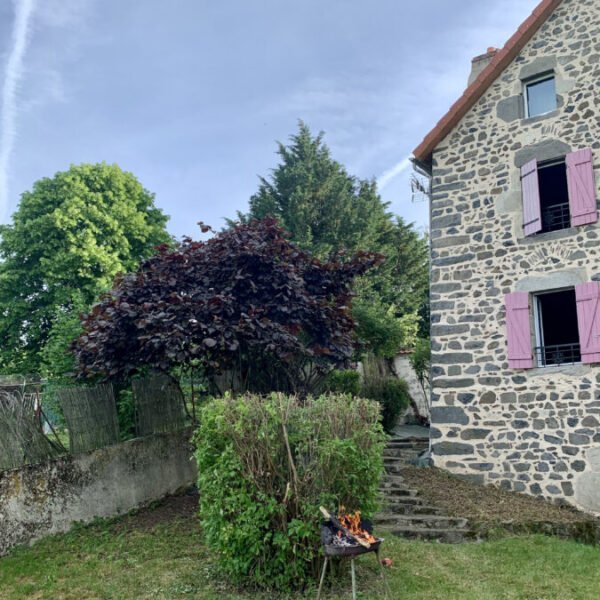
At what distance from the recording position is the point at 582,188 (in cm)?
866

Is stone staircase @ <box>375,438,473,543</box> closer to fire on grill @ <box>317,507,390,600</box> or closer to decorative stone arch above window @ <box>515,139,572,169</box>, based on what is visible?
fire on grill @ <box>317,507,390,600</box>

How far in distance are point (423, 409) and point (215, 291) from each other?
953cm

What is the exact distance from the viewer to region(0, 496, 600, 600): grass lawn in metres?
4.89

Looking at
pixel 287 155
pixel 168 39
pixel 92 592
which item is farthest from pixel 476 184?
pixel 287 155

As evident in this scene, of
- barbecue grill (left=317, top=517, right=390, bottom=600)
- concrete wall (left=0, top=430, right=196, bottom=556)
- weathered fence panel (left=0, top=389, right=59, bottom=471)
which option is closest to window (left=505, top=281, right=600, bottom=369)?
barbecue grill (left=317, top=517, right=390, bottom=600)

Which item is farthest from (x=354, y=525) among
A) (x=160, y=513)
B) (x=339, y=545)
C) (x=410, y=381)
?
(x=410, y=381)

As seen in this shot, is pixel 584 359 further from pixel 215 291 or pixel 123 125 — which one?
pixel 123 125

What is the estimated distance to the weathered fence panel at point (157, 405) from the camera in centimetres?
825

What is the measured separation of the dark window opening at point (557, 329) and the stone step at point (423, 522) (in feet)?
9.87

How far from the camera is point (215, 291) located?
7898 mm

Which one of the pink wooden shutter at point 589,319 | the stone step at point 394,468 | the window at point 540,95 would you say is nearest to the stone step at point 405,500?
the stone step at point 394,468

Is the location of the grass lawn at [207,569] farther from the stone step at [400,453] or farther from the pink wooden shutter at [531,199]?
the pink wooden shutter at [531,199]

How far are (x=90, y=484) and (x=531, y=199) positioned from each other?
7.78 m

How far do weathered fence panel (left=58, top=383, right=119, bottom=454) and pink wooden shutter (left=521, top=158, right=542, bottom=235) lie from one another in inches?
272
